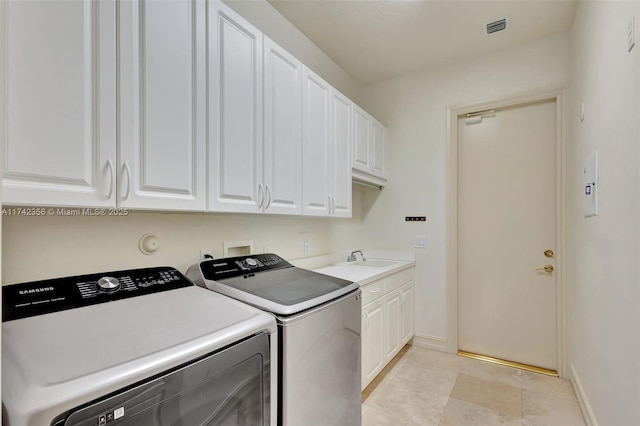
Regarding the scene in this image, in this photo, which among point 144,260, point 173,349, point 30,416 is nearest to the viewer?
point 30,416

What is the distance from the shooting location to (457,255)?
3.08 m

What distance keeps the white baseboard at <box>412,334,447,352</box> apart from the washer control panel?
193 cm

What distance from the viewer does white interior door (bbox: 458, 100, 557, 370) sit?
2.72 m

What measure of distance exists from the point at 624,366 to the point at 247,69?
7.23 ft

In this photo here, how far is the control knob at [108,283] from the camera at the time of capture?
116 cm

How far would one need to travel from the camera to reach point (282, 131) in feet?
6.05

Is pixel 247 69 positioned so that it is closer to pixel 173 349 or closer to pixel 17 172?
pixel 17 172

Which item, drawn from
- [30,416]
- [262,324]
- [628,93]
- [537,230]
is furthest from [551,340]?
[30,416]

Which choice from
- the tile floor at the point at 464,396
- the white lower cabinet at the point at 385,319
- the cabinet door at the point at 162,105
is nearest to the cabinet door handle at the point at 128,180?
the cabinet door at the point at 162,105

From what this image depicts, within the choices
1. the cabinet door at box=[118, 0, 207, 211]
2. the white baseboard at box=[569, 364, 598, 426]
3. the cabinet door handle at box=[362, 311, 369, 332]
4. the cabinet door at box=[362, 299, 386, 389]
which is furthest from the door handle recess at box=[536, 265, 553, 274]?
the cabinet door at box=[118, 0, 207, 211]

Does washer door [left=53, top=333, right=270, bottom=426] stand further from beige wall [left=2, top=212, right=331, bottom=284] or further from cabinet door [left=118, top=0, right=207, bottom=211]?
beige wall [left=2, top=212, right=331, bottom=284]

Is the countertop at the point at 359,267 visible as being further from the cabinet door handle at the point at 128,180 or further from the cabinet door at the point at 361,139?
the cabinet door handle at the point at 128,180

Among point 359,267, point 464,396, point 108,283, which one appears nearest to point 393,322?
point 359,267

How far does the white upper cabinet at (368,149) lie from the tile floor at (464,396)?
5.71 feet
